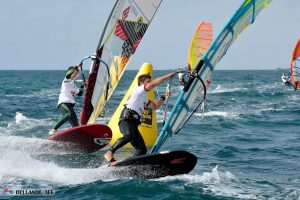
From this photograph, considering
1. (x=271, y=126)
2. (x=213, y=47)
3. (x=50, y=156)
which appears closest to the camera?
(x=213, y=47)

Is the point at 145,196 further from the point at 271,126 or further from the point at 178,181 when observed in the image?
the point at 271,126

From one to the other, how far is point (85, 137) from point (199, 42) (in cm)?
1348

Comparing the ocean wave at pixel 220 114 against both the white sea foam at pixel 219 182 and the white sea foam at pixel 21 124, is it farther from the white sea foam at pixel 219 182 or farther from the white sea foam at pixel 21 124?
the white sea foam at pixel 219 182

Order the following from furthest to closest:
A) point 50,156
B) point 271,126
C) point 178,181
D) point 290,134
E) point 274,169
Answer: point 271,126
point 290,134
point 50,156
point 274,169
point 178,181

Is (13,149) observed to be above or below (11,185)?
above

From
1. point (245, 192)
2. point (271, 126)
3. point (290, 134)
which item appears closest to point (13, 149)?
point (245, 192)

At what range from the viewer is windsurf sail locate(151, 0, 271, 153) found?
27.4 feet

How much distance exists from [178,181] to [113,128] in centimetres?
459

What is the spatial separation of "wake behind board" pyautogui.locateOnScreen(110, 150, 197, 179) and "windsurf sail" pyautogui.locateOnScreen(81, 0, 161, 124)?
13.0 ft

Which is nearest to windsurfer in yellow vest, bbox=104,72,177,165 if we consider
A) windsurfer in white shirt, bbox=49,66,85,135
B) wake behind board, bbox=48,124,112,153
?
wake behind board, bbox=48,124,112,153

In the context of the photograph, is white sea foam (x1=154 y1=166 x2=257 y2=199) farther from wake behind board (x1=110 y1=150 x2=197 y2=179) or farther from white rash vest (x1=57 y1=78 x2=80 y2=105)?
white rash vest (x1=57 y1=78 x2=80 y2=105)

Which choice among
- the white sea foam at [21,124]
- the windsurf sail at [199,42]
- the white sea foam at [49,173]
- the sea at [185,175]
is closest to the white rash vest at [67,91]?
the sea at [185,175]

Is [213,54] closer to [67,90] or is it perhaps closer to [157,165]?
[157,165]

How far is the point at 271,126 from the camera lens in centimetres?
2022
